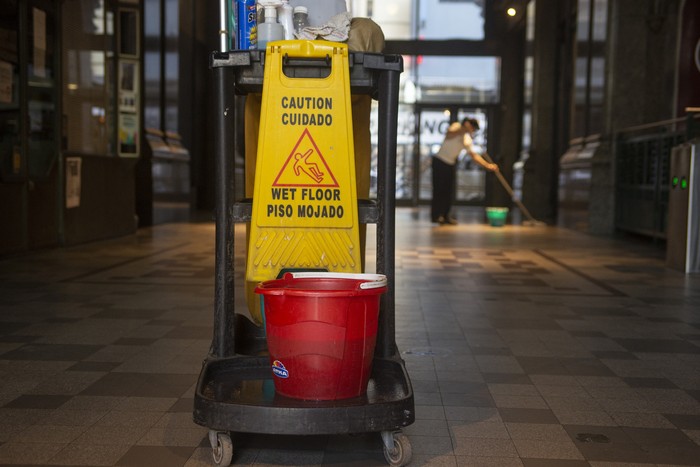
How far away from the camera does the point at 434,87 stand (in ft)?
71.3

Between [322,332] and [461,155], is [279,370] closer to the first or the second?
[322,332]

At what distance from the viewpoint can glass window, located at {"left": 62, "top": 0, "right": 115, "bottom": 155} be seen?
946 cm

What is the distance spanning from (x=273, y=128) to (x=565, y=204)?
12174 mm

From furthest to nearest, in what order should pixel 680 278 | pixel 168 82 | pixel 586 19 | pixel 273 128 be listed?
pixel 168 82 < pixel 586 19 < pixel 680 278 < pixel 273 128

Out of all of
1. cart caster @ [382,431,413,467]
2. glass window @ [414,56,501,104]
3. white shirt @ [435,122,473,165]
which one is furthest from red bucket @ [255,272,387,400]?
glass window @ [414,56,501,104]

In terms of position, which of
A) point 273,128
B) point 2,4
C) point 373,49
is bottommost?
point 273,128

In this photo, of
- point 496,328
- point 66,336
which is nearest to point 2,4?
point 66,336

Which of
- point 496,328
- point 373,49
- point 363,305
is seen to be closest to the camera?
point 363,305

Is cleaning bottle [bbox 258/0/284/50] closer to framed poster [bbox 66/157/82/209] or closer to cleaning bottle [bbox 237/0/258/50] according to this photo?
cleaning bottle [bbox 237/0/258/50]

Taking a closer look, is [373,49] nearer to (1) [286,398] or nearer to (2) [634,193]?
(1) [286,398]

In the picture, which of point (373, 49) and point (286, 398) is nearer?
point (286, 398)

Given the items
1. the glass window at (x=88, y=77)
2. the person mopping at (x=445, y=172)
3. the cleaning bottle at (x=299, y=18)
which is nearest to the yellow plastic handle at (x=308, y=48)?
the cleaning bottle at (x=299, y=18)

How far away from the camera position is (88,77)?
32.8 feet

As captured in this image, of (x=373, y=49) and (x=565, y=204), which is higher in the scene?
→ (x=373, y=49)
